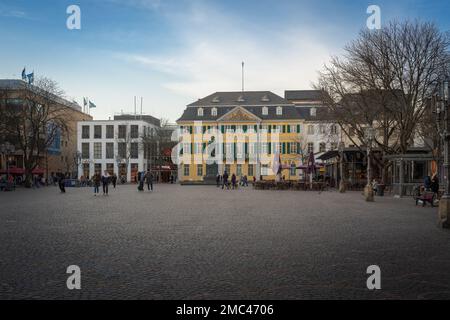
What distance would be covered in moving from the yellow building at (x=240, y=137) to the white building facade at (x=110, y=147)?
30.4ft

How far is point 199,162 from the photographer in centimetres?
9169

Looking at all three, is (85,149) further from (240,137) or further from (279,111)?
(279,111)

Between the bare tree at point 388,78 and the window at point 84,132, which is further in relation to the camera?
the window at point 84,132

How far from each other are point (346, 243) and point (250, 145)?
261 feet

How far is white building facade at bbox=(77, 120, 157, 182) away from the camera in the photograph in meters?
96.9

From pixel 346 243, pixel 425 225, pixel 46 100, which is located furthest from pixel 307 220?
pixel 46 100

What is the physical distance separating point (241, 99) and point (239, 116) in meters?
5.09

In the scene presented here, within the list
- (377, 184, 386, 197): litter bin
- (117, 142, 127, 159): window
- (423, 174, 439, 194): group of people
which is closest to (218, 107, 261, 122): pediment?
(117, 142, 127, 159): window

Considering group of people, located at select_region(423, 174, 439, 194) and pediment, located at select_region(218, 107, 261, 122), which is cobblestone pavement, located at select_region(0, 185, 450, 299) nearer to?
group of people, located at select_region(423, 174, 439, 194)

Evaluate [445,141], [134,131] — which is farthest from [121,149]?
[445,141]

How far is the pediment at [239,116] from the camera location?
8919cm

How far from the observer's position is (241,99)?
93.2m

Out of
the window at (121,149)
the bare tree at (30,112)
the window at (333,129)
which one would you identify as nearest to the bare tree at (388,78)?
the window at (333,129)

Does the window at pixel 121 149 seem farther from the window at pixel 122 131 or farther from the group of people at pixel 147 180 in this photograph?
the group of people at pixel 147 180
